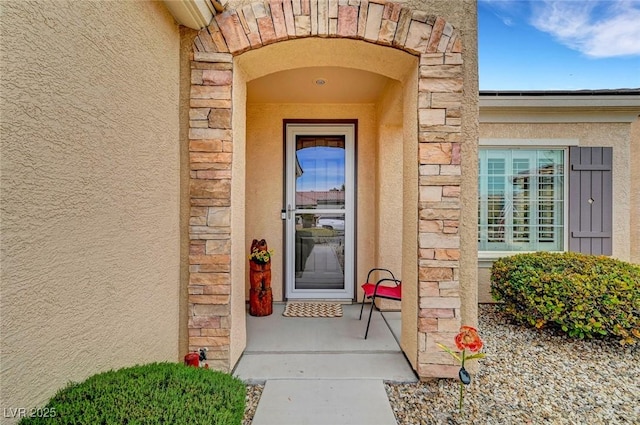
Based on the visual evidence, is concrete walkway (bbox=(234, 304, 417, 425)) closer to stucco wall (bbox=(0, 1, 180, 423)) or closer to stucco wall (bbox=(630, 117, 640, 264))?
stucco wall (bbox=(0, 1, 180, 423))

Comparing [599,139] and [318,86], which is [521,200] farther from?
[318,86]

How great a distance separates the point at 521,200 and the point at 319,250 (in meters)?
3.14

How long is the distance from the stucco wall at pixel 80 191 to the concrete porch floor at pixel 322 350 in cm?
93

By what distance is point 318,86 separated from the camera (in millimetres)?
3787

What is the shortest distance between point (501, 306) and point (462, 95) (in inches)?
129

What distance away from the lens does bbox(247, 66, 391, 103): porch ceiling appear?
3.43 m

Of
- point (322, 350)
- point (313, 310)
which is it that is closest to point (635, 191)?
point (313, 310)

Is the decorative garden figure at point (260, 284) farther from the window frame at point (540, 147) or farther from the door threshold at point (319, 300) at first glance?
the window frame at point (540, 147)

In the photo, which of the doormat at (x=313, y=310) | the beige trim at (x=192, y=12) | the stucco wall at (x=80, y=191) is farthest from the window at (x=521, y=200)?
the stucco wall at (x=80, y=191)

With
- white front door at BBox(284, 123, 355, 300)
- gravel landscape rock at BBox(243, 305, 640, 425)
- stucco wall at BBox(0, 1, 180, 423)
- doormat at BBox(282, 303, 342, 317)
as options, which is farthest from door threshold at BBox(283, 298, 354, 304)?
stucco wall at BBox(0, 1, 180, 423)

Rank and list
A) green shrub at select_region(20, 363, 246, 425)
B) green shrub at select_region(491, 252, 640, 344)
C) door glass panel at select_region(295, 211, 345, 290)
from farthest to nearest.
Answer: door glass panel at select_region(295, 211, 345, 290)
green shrub at select_region(491, 252, 640, 344)
green shrub at select_region(20, 363, 246, 425)

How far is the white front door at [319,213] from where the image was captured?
4.52 metres

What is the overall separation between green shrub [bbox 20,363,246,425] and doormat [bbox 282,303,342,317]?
2.55 meters

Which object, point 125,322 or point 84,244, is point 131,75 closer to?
point 84,244
